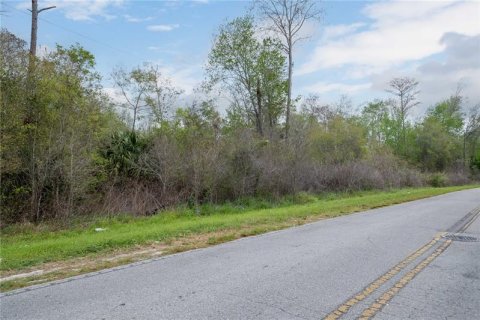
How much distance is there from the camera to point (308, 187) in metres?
26.5

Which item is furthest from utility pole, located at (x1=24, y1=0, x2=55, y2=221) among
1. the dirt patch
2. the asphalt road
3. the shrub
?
the shrub

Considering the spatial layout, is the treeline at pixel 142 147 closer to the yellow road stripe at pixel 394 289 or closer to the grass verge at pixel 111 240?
the grass verge at pixel 111 240

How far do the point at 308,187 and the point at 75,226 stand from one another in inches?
652

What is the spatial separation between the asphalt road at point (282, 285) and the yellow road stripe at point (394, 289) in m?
0.02

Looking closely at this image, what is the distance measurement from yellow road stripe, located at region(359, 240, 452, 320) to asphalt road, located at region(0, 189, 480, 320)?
0.05 ft

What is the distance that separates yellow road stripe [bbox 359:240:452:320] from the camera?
5031mm

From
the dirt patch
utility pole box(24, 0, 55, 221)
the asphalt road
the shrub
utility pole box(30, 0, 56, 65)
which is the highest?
utility pole box(30, 0, 56, 65)

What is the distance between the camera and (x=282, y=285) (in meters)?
6.14

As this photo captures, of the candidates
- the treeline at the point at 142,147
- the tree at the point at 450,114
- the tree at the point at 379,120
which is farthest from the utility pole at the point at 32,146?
the tree at the point at 450,114

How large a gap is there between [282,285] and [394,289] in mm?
1648

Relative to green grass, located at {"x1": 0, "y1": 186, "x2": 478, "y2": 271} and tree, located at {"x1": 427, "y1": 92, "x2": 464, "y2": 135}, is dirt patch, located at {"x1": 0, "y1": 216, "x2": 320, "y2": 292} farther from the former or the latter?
tree, located at {"x1": 427, "y1": 92, "x2": 464, "y2": 135}

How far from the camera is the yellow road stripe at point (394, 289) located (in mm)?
5031

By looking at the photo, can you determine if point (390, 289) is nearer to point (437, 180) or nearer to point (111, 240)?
point (111, 240)

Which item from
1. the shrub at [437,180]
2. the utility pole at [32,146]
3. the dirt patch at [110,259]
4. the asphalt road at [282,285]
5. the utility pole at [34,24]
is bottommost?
the dirt patch at [110,259]
